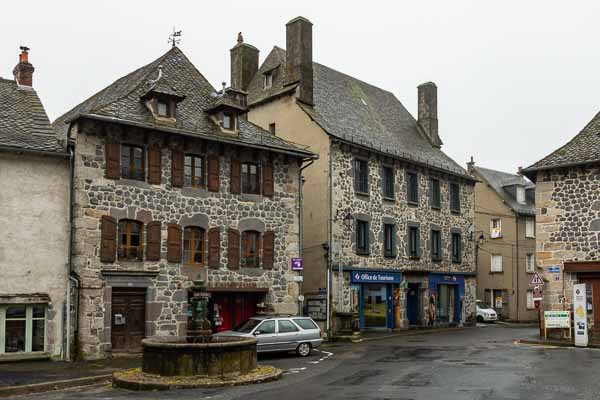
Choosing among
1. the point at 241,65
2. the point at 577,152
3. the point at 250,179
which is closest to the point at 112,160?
the point at 250,179

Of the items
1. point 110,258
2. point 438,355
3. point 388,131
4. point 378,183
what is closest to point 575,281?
point 438,355

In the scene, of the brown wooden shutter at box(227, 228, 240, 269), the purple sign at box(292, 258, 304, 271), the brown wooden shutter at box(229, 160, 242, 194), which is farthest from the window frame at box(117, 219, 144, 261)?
the purple sign at box(292, 258, 304, 271)

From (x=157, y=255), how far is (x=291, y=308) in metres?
6.17

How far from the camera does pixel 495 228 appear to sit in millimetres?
47188

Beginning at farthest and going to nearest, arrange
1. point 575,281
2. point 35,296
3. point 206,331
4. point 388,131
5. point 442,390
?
point 388,131 < point 575,281 < point 35,296 < point 206,331 < point 442,390

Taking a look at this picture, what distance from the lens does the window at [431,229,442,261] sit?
123 feet

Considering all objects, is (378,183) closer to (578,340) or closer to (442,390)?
(578,340)

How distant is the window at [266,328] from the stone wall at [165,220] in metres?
3.76

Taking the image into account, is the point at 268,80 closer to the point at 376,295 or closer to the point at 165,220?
the point at 376,295

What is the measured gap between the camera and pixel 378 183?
A: 3378 centimetres

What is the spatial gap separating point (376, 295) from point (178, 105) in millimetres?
13517

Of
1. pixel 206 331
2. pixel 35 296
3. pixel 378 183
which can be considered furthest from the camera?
pixel 378 183

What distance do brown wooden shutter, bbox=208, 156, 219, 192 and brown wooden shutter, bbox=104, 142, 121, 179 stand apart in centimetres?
345

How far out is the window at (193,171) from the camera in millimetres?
24750
